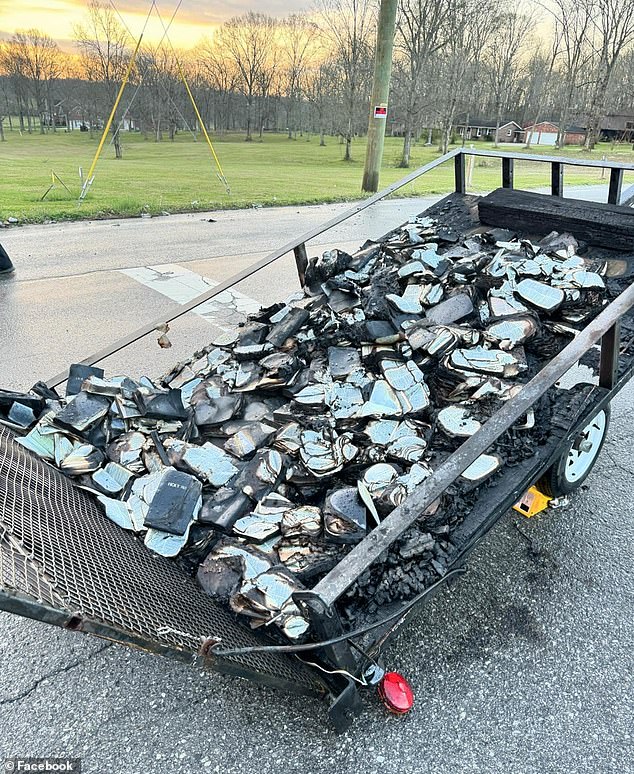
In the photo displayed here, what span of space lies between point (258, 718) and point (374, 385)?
5.01ft

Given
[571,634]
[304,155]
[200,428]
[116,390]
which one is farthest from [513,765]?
[304,155]

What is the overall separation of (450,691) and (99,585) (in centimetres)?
133

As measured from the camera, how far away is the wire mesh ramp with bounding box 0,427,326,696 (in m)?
1.40

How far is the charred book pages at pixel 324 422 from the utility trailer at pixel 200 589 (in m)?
0.09

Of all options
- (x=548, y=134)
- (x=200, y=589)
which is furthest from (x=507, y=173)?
(x=548, y=134)

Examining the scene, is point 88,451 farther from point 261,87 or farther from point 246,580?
point 261,87

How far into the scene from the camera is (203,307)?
20.9 feet

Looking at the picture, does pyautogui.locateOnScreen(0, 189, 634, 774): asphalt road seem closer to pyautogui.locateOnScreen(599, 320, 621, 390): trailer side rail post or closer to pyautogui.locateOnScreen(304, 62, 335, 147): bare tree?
pyautogui.locateOnScreen(599, 320, 621, 390): trailer side rail post

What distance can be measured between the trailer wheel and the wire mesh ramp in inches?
63.7

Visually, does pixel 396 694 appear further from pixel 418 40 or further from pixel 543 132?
pixel 543 132

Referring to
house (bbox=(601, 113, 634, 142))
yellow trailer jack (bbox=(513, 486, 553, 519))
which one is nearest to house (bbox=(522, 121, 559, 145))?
house (bbox=(601, 113, 634, 142))

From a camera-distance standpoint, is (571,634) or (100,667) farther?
(571,634)

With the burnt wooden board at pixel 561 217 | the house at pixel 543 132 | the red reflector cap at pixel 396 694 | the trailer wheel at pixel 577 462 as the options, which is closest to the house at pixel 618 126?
the house at pixel 543 132

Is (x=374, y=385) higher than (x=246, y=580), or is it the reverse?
(x=374, y=385)
